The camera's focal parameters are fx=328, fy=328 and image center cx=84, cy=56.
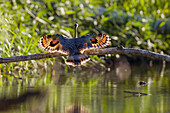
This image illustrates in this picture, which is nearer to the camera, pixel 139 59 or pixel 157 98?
pixel 157 98

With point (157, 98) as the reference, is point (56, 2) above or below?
above

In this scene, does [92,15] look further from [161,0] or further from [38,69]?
[161,0]

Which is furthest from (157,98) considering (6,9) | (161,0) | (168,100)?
(161,0)

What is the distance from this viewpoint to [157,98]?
1950 mm

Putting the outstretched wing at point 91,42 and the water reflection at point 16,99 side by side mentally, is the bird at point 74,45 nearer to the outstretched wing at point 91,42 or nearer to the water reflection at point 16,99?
the outstretched wing at point 91,42

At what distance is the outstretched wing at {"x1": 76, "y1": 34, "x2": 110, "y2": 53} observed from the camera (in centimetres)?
204

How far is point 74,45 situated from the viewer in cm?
205

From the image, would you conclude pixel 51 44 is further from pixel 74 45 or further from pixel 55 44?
pixel 74 45

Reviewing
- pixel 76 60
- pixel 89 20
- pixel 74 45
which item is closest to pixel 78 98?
pixel 76 60

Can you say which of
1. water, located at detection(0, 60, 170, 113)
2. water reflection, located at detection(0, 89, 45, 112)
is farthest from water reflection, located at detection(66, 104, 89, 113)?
water reflection, located at detection(0, 89, 45, 112)

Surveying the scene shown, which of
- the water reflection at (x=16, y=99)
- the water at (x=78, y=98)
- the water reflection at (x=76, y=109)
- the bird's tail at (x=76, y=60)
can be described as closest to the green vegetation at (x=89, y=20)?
the water at (x=78, y=98)

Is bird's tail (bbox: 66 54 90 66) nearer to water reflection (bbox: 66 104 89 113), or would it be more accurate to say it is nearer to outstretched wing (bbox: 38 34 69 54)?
outstretched wing (bbox: 38 34 69 54)

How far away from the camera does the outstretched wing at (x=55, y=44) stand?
204cm

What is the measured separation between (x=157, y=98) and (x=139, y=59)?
3316mm
